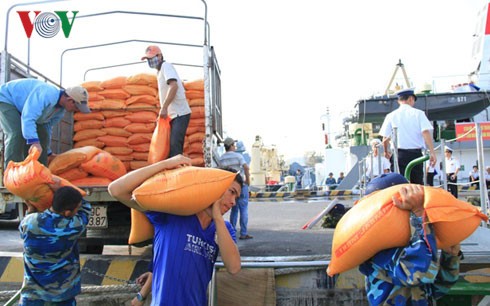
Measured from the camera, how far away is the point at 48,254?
2.60 m

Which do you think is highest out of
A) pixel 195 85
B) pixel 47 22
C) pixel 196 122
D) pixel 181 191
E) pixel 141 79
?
pixel 47 22

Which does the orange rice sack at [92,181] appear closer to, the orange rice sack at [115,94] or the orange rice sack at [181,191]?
the orange rice sack at [115,94]

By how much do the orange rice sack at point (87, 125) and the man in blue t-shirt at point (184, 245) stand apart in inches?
126

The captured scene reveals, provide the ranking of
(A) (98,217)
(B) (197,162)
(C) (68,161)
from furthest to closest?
(B) (197,162), (C) (68,161), (A) (98,217)

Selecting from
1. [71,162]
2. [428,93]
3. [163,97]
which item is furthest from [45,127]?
[428,93]

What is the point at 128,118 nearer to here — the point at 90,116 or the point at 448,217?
the point at 90,116

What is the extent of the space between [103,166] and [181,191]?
2.33m

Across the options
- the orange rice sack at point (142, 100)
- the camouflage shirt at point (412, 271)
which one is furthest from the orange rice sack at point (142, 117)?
the camouflage shirt at point (412, 271)

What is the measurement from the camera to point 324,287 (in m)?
3.04

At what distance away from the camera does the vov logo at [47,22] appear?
491 centimetres

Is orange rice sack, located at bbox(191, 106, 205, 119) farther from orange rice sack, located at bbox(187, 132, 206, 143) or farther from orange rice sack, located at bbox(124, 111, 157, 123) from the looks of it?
orange rice sack, located at bbox(124, 111, 157, 123)

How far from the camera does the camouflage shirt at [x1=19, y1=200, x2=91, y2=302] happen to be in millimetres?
2580

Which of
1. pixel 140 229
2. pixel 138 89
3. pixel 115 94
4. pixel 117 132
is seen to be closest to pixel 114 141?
pixel 117 132

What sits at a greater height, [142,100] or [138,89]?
[138,89]
